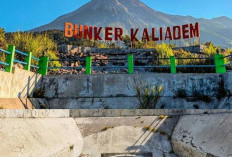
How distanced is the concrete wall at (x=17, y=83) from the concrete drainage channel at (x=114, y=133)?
9.63 feet

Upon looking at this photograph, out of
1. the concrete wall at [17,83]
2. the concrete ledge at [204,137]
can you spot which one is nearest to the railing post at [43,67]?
the concrete wall at [17,83]

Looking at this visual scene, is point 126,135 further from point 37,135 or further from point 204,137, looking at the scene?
point 37,135

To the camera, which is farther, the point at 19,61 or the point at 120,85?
the point at 120,85

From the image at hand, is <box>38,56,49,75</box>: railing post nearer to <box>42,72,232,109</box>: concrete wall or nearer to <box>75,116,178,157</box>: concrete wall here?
<box>42,72,232,109</box>: concrete wall

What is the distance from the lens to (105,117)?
603 centimetres

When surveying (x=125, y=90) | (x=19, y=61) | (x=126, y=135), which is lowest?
(x=126, y=135)

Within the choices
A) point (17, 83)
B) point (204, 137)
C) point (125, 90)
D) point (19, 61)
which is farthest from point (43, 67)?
point (204, 137)

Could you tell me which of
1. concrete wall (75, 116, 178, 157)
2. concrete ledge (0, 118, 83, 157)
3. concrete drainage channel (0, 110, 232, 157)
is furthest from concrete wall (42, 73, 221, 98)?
concrete ledge (0, 118, 83, 157)

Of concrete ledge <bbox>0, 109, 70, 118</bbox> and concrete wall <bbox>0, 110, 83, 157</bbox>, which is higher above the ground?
concrete ledge <bbox>0, 109, 70, 118</bbox>

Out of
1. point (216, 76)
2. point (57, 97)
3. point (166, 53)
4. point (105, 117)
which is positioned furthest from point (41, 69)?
point (166, 53)

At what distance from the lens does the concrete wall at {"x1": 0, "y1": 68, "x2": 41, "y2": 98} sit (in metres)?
7.45

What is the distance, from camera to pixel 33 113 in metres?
4.57

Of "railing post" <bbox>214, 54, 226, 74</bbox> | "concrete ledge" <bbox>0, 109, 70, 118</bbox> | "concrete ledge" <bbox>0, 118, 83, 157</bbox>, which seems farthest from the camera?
"railing post" <bbox>214, 54, 226, 74</bbox>

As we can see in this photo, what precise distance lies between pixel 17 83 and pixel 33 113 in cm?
414
